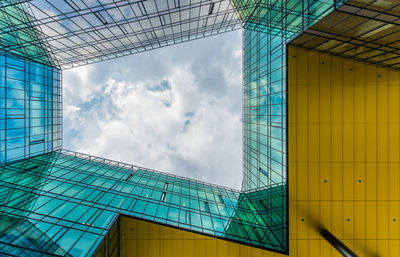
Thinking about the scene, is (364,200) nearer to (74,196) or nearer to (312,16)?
(312,16)

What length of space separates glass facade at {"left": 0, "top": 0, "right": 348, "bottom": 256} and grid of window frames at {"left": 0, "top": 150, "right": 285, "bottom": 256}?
113 millimetres

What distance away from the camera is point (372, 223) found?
55.7ft

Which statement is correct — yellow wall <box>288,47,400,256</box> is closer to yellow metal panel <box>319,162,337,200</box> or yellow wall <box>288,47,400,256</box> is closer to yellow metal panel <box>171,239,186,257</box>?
yellow metal panel <box>319,162,337,200</box>

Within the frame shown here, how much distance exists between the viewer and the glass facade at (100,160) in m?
15.7

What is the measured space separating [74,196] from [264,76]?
1050 inches

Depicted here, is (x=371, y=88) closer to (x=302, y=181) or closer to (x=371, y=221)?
(x=302, y=181)

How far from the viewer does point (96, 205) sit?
18.4 metres

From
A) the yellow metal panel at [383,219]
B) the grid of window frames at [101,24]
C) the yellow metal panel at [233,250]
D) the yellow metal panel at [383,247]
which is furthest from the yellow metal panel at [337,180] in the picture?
the grid of window frames at [101,24]

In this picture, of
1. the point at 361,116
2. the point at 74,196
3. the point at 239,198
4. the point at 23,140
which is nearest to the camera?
the point at 361,116

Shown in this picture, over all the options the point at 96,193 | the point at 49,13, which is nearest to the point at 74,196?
the point at 96,193

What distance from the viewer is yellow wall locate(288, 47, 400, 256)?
16484 millimetres

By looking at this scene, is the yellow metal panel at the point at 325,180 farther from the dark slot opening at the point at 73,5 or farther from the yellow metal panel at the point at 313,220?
the dark slot opening at the point at 73,5

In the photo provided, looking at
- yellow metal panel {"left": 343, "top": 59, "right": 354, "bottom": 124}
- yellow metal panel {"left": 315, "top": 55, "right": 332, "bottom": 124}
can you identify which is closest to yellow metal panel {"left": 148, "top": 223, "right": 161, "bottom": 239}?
yellow metal panel {"left": 315, "top": 55, "right": 332, "bottom": 124}

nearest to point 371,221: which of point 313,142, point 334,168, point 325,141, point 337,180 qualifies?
point 337,180
